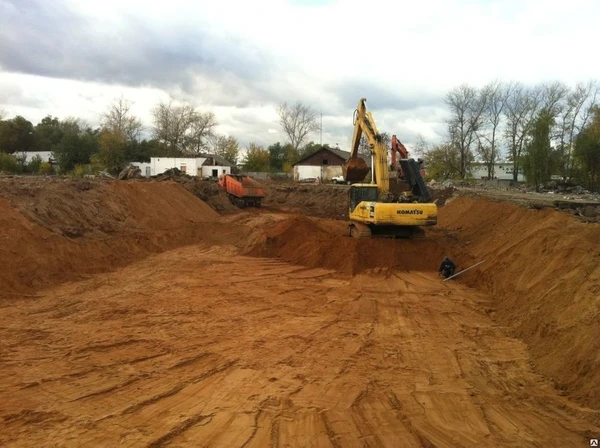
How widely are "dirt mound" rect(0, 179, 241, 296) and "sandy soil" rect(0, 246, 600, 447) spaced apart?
45.0 inches

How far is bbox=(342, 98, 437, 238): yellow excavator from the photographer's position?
15.1 m

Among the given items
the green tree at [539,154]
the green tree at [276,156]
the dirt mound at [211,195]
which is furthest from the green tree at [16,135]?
the green tree at [539,154]

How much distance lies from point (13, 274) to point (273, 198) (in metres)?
31.5

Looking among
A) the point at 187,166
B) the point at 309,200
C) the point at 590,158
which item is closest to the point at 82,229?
the point at 309,200

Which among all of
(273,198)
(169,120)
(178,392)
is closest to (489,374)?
(178,392)

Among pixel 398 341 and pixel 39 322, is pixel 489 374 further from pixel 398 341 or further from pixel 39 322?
pixel 39 322

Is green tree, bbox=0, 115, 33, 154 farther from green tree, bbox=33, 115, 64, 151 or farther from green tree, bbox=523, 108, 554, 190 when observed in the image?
green tree, bbox=523, 108, 554, 190

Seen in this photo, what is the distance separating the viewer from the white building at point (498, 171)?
59016 millimetres

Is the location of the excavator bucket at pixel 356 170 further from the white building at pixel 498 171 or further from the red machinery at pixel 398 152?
the white building at pixel 498 171

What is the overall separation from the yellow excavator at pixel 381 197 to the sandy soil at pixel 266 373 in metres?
3.76

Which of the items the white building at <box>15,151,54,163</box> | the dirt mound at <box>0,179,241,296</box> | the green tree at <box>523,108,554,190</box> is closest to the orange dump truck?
the dirt mound at <box>0,179,241,296</box>

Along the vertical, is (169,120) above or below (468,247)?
above

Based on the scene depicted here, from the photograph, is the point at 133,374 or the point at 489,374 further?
the point at 489,374

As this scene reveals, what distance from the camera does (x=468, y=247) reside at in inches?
666
